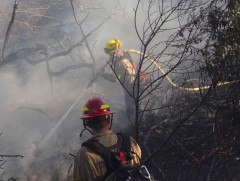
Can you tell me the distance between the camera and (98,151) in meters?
2.76

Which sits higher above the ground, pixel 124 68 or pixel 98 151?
pixel 124 68

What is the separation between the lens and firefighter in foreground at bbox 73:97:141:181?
2.76 metres

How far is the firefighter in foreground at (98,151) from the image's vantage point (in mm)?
2760

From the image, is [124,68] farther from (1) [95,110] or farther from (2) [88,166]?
(2) [88,166]

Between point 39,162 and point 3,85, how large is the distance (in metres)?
3.87

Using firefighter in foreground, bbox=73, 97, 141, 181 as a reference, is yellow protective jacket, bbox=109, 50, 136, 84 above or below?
above

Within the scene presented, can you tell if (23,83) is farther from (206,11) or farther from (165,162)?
(206,11)

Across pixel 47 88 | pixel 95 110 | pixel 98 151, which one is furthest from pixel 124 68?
pixel 98 151

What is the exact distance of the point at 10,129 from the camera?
768 centimetres

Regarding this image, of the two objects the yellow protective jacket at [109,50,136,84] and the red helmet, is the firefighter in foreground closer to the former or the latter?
the red helmet

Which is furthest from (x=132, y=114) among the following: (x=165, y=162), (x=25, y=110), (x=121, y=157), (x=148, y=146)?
(x=121, y=157)

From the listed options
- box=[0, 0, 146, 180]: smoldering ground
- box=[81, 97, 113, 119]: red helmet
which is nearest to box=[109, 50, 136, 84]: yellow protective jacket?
box=[0, 0, 146, 180]: smoldering ground

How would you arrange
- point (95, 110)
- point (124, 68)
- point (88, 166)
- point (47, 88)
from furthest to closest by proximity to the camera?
1. point (47, 88)
2. point (124, 68)
3. point (95, 110)
4. point (88, 166)

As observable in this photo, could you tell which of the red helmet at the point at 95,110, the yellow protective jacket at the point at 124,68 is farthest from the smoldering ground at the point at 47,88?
the red helmet at the point at 95,110
